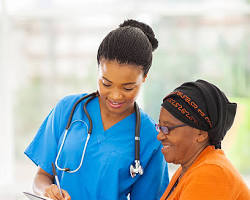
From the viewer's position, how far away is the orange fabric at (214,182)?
1272mm

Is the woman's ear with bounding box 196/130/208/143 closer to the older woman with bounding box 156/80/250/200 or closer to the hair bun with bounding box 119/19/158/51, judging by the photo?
the older woman with bounding box 156/80/250/200

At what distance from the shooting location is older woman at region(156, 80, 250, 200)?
1.29 metres

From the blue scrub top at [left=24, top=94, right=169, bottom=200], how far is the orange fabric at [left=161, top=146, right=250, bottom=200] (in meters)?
0.30

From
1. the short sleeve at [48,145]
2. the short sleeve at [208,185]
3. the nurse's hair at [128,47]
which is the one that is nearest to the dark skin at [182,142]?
the short sleeve at [208,185]

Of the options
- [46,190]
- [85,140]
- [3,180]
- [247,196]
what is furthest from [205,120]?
[3,180]

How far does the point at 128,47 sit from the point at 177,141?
A: 0.40 metres

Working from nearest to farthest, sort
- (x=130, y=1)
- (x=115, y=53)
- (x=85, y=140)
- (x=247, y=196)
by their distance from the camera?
(x=247, y=196), (x=115, y=53), (x=85, y=140), (x=130, y=1)

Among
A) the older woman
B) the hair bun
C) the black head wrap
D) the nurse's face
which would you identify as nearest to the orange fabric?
the older woman

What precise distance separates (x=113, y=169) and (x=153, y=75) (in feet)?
8.21

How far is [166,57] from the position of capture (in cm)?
402

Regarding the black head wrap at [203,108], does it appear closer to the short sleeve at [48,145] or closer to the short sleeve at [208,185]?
the short sleeve at [208,185]

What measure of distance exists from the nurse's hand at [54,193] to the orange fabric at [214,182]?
442mm

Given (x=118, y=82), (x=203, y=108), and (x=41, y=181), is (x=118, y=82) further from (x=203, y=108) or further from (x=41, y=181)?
(x=41, y=181)

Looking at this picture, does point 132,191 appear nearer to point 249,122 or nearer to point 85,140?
point 85,140
